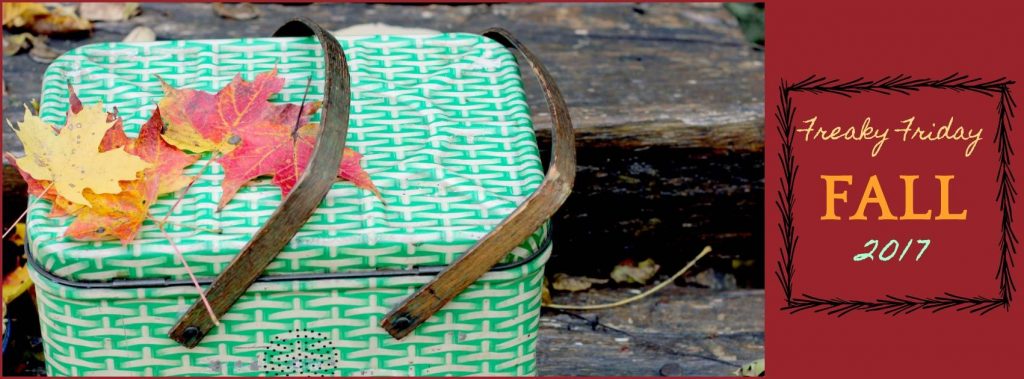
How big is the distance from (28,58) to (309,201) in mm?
1111

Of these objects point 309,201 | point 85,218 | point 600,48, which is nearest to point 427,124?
point 309,201

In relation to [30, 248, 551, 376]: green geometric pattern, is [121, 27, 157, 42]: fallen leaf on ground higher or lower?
higher

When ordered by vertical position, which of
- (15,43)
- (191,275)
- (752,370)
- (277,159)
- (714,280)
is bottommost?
(752,370)

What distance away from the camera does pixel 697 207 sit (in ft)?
7.31

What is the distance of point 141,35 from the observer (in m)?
2.31

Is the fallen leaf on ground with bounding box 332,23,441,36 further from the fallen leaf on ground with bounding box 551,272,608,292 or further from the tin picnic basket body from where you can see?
the tin picnic basket body

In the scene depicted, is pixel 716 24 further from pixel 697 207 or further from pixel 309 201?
pixel 309 201

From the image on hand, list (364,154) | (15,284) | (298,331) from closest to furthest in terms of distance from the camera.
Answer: (298,331), (364,154), (15,284)

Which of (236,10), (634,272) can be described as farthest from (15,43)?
(634,272)

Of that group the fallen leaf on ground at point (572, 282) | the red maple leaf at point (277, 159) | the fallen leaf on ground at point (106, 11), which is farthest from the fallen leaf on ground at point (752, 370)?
the fallen leaf on ground at point (106, 11)

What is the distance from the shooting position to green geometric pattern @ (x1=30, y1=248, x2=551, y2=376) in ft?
4.67

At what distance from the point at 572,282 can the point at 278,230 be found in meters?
0.96

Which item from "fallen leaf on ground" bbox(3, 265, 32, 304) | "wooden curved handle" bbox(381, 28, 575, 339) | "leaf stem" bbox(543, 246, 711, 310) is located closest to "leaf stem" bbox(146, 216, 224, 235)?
"wooden curved handle" bbox(381, 28, 575, 339)

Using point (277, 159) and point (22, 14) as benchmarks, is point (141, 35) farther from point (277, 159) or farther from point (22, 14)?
point (277, 159)
